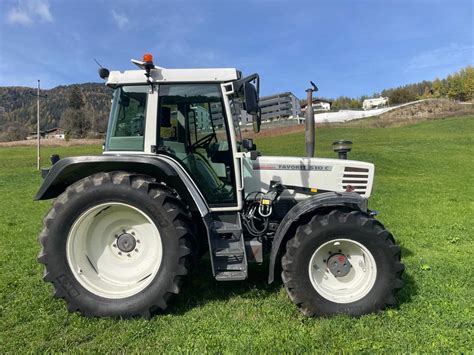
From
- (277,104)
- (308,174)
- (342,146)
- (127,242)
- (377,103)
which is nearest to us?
(127,242)

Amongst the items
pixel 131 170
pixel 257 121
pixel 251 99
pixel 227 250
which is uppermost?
pixel 251 99

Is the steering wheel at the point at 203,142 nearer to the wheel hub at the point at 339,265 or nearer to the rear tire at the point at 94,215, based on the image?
the rear tire at the point at 94,215

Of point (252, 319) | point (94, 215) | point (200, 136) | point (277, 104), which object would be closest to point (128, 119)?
point (200, 136)

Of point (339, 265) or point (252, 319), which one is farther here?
point (339, 265)

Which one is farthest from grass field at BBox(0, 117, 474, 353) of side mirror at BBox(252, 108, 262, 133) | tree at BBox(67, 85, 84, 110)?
tree at BBox(67, 85, 84, 110)

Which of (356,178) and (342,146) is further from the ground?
(342,146)

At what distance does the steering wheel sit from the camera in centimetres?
419

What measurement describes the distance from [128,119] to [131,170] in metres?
0.57

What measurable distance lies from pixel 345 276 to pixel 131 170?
7.95 feet

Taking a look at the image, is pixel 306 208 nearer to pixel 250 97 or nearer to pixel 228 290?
pixel 250 97

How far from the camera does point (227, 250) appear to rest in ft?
12.8

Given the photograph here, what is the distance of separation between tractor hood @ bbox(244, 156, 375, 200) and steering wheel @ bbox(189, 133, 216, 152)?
513mm

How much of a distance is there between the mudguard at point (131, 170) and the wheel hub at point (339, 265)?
136cm

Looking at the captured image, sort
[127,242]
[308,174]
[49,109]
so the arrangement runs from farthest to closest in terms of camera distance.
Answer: [49,109]
[308,174]
[127,242]
